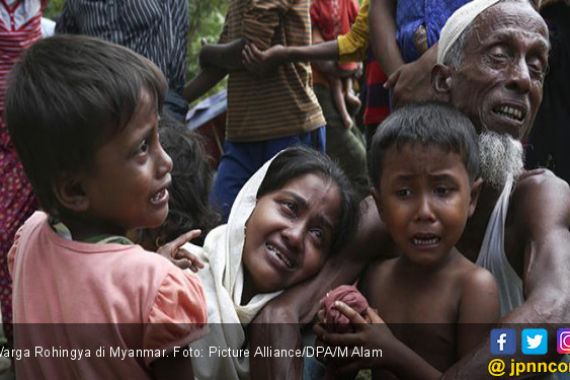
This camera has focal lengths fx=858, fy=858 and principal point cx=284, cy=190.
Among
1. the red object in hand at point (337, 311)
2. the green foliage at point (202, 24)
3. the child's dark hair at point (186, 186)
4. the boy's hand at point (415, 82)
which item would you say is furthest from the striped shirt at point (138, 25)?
the green foliage at point (202, 24)

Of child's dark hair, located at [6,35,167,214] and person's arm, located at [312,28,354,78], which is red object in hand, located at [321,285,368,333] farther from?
person's arm, located at [312,28,354,78]

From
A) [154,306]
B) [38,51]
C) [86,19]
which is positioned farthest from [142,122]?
[86,19]

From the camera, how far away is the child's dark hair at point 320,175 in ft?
10.2

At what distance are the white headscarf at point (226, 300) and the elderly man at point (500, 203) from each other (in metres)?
0.07

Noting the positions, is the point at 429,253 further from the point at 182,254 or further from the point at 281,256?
the point at 182,254

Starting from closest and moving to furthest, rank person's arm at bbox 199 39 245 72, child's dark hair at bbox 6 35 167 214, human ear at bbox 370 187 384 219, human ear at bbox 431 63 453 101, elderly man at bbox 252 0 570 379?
child's dark hair at bbox 6 35 167 214, elderly man at bbox 252 0 570 379, human ear at bbox 370 187 384 219, human ear at bbox 431 63 453 101, person's arm at bbox 199 39 245 72

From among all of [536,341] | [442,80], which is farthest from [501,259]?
[442,80]

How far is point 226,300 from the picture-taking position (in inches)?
114

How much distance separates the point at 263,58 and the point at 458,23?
168 cm

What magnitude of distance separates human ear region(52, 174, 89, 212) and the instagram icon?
55.6 inches

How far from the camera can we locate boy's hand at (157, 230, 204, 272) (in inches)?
115

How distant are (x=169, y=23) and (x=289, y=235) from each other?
1.84 m

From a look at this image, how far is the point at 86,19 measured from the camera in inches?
170

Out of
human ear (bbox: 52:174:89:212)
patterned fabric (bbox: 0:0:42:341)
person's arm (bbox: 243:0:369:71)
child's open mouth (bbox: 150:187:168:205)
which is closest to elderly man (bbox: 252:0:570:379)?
child's open mouth (bbox: 150:187:168:205)
